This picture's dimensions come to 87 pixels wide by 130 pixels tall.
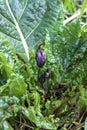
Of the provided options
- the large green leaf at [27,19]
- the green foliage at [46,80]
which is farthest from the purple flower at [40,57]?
the large green leaf at [27,19]

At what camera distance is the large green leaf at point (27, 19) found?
88 centimetres

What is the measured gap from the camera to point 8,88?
72 centimetres

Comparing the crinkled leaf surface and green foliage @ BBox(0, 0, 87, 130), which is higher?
the crinkled leaf surface

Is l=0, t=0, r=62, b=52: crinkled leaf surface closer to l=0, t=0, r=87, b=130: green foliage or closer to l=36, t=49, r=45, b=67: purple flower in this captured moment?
l=0, t=0, r=87, b=130: green foliage

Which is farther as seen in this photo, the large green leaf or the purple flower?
the large green leaf

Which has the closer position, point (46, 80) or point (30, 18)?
point (46, 80)

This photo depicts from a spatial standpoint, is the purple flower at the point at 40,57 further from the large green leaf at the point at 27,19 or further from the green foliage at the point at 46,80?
the large green leaf at the point at 27,19

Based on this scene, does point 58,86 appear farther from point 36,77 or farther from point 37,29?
point 37,29

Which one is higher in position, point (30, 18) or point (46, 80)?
point (30, 18)

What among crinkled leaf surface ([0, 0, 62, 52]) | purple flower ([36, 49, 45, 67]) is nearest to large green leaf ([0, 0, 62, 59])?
crinkled leaf surface ([0, 0, 62, 52])

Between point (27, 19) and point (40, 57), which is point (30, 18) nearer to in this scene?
point (27, 19)

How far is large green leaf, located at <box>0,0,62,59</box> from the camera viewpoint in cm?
88

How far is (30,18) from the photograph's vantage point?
0.90m

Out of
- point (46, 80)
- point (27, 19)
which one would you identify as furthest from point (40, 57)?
point (27, 19)
